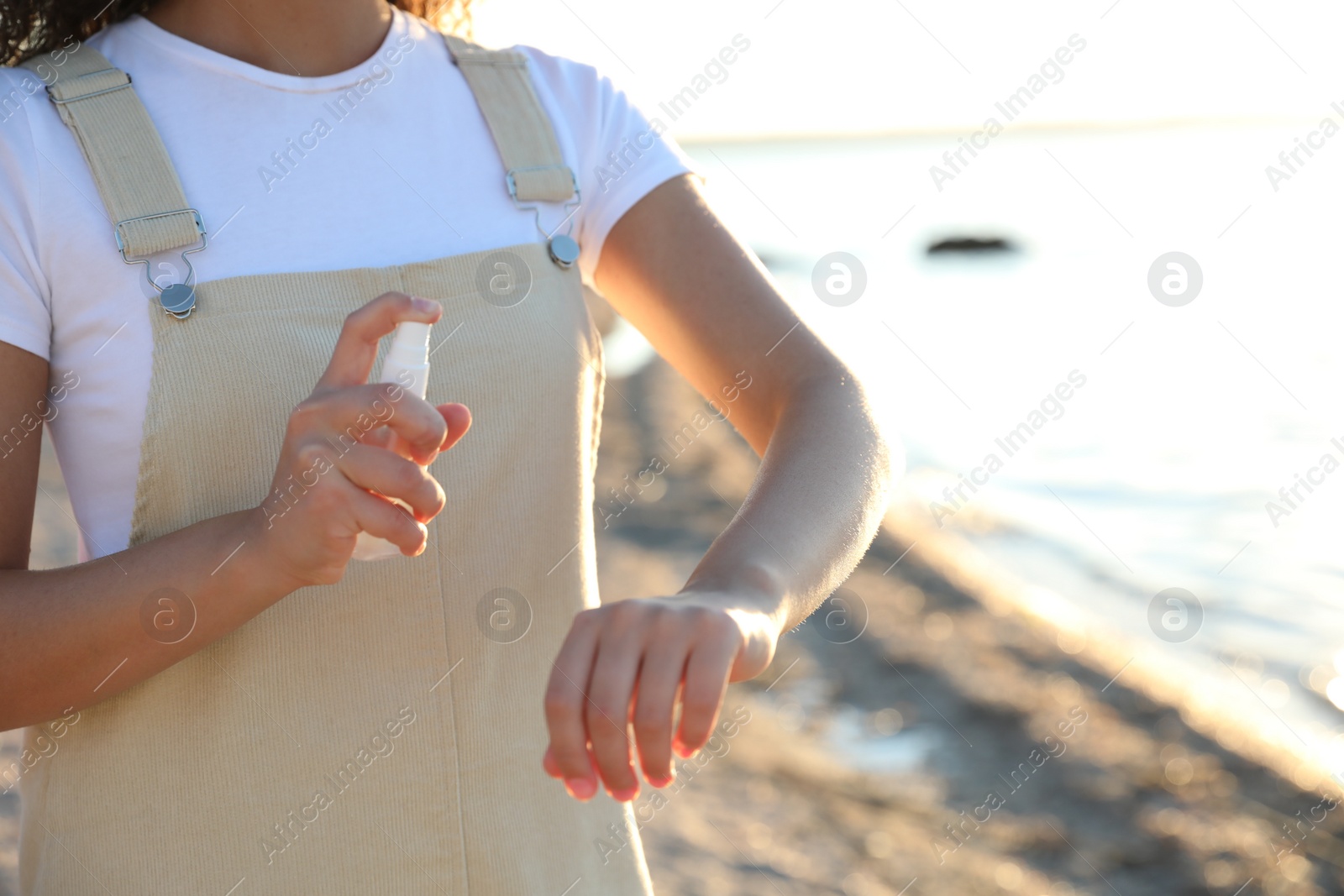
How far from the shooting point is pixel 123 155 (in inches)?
48.3

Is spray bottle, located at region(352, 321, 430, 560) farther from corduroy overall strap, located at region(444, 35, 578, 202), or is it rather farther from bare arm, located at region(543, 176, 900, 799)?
corduroy overall strap, located at region(444, 35, 578, 202)

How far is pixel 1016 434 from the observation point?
12.2 meters

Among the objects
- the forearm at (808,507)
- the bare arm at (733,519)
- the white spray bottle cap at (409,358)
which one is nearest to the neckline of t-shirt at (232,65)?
the bare arm at (733,519)

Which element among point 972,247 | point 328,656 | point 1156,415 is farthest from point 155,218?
point 972,247

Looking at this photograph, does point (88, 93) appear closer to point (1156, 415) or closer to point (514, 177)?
point (514, 177)

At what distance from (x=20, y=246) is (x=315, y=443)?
44 cm

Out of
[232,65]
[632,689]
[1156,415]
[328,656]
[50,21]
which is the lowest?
[1156,415]

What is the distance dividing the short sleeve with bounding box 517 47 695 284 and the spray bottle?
19.8 inches

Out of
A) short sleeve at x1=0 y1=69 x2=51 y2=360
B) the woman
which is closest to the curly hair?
the woman

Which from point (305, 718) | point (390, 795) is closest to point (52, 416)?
point (305, 718)

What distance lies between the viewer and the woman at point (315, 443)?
1130 millimetres

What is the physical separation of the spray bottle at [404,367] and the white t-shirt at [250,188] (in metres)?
0.32

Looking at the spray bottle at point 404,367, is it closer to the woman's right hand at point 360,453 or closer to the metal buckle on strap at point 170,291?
the woman's right hand at point 360,453

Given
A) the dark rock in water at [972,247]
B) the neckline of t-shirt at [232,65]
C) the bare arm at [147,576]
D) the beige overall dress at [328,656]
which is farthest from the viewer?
the dark rock in water at [972,247]
